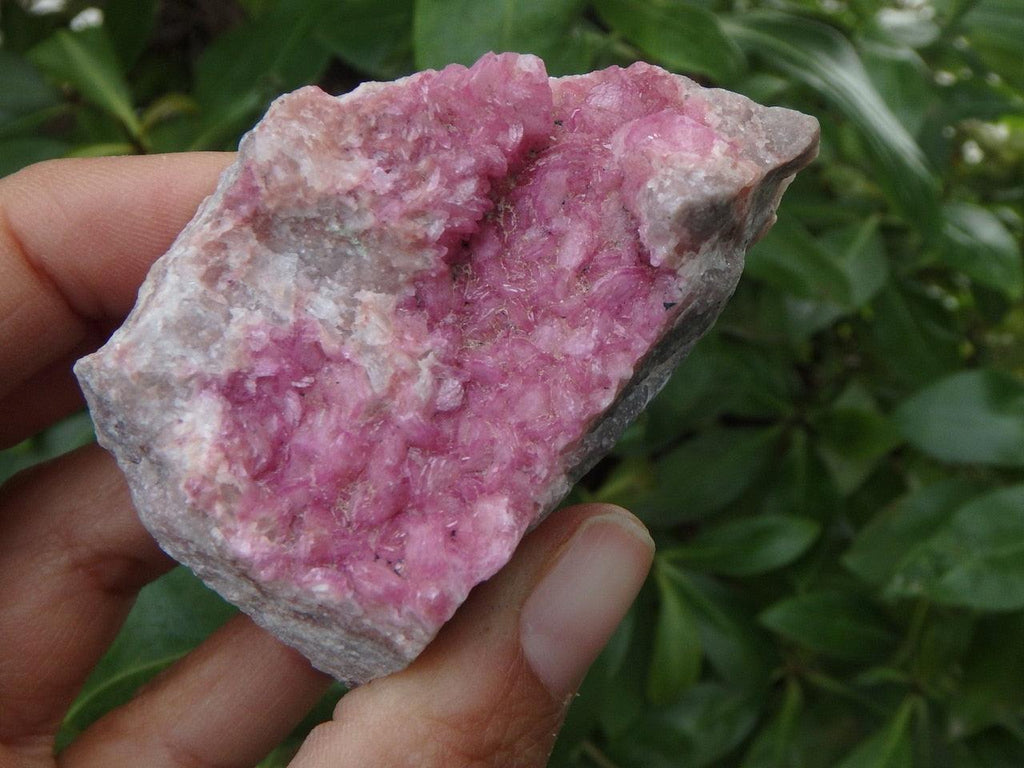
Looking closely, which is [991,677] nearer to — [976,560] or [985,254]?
[976,560]

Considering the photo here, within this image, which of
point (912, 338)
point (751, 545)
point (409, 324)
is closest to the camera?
point (409, 324)

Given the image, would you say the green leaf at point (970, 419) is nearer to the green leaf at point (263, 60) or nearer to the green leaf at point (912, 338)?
the green leaf at point (912, 338)

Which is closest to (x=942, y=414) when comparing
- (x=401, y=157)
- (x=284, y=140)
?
(x=401, y=157)

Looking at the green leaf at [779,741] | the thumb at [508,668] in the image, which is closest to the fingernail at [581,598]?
the thumb at [508,668]

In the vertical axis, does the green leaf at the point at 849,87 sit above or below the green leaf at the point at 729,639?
above

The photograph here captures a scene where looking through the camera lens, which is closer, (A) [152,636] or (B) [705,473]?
(A) [152,636]

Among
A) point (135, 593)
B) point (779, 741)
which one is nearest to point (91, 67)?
point (135, 593)

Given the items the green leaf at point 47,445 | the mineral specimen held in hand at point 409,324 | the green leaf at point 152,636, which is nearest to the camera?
the mineral specimen held in hand at point 409,324
